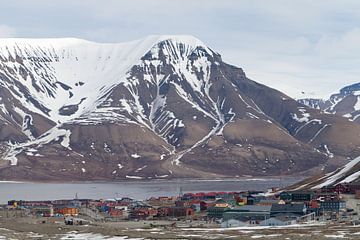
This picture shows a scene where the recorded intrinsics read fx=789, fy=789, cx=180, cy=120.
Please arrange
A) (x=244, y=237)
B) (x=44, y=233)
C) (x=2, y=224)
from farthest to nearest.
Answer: (x=2, y=224) → (x=44, y=233) → (x=244, y=237)

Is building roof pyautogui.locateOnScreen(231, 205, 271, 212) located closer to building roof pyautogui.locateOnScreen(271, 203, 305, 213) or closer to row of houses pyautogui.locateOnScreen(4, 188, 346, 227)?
row of houses pyautogui.locateOnScreen(4, 188, 346, 227)

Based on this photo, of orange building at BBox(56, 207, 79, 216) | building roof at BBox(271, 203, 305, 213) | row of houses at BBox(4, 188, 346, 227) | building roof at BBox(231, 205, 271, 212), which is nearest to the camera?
row of houses at BBox(4, 188, 346, 227)

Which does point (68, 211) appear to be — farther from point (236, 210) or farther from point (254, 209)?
point (254, 209)

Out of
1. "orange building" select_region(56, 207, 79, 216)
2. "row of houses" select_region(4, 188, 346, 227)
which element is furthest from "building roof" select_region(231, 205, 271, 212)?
"orange building" select_region(56, 207, 79, 216)

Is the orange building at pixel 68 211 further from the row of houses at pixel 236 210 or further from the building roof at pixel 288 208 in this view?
the building roof at pixel 288 208

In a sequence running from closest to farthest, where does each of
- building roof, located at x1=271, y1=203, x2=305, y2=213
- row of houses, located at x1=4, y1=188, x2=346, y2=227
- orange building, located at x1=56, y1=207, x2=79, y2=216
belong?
row of houses, located at x1=4, y1=188, x2=346, y2=227
building roof, located at x1=271, y1=203, x2=305, y2=213
orange building, located at x1=56, y1=207, x2=79, y2=216

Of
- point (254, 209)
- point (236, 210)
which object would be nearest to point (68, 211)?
point (236, 210)

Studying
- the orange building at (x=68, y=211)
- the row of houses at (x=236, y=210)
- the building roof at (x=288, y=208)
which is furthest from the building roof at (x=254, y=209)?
the orange building at (x=68, y=211)

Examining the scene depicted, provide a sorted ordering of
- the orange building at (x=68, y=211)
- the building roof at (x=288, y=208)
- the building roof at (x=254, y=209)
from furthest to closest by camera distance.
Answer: the orange building at (x=68, y=211), the building roof at (x=254, y=209), the building roof at (x=288, y=208)

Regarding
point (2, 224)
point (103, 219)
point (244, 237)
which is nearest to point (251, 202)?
point (103, 219)

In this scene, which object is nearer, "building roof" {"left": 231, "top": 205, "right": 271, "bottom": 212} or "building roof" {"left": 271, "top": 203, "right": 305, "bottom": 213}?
"building roof" {"left": 271, "top": 203, "right": 305, "bottom": 213}

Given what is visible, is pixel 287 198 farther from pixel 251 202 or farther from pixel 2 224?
pixel 2 224
